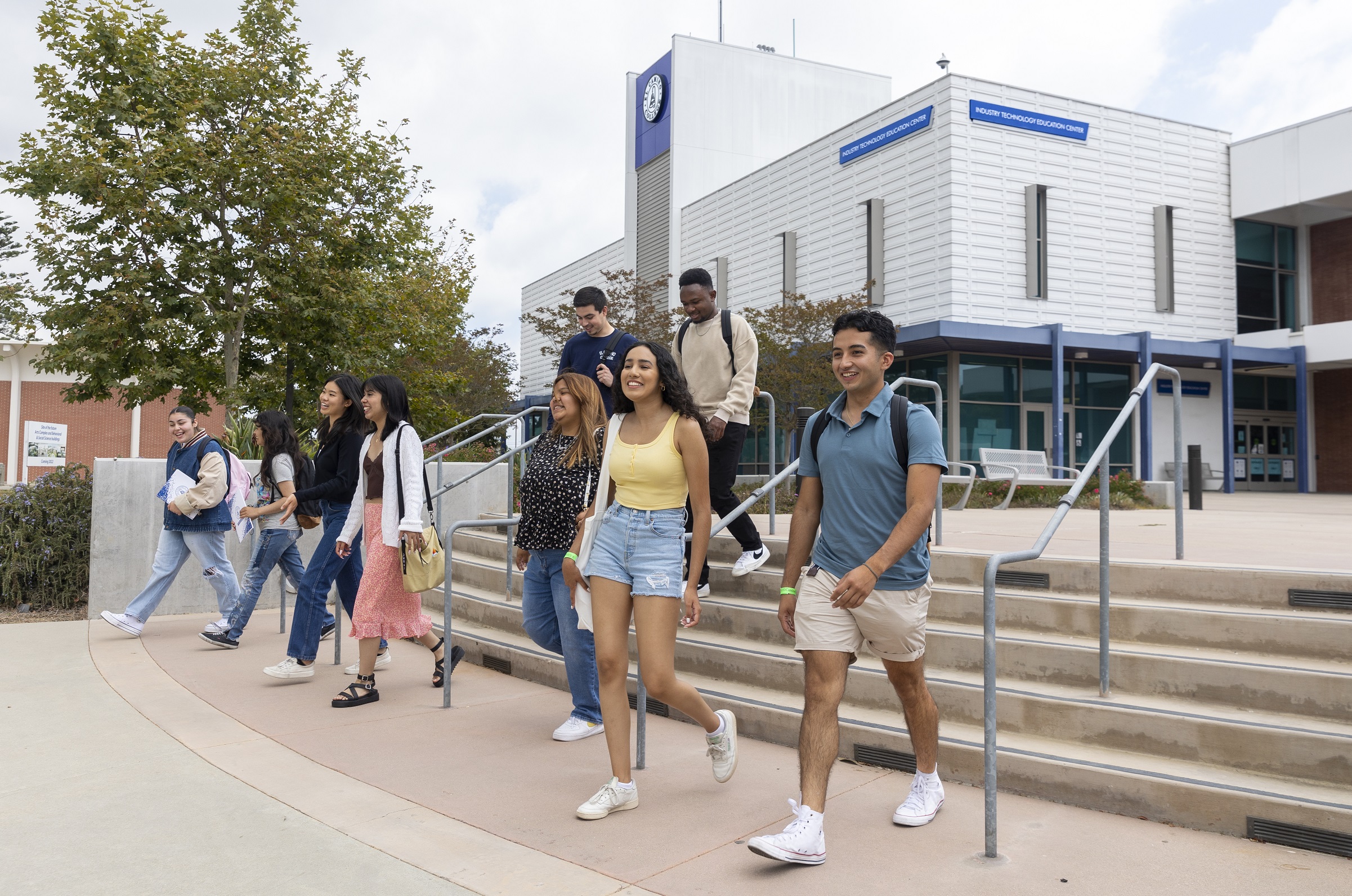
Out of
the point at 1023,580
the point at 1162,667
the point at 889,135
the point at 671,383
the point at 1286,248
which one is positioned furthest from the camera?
the point at 1286,248

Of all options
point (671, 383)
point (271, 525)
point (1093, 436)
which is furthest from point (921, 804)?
point (1093, 436)

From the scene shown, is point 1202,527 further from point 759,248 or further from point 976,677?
point 759,248

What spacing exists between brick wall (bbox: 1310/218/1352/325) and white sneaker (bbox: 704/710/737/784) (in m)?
28.2

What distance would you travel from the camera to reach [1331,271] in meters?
25.6

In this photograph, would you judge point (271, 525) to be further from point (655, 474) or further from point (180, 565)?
point (655, 474)

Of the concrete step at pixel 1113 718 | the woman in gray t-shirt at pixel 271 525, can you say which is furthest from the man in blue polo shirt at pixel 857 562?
the woman in gray t-shirt at pixel 271 525

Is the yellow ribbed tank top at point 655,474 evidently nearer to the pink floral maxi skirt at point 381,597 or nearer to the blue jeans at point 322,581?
the pink floral maxi skirt at point 381,597

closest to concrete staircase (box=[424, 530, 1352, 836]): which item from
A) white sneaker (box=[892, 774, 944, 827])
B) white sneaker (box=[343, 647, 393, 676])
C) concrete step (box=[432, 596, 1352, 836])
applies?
concrete step (box=[432, 596, 1352, 836])

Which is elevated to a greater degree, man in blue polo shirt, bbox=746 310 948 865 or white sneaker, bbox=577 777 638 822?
man in blue polo shirt, bbox=746 310 948 865

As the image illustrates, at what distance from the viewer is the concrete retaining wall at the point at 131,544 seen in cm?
862

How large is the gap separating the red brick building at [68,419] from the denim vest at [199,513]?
1155 inches

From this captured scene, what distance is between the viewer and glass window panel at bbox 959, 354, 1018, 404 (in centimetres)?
2242

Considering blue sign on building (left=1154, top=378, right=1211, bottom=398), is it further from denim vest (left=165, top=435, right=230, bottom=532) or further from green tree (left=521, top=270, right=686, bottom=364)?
denim vest (left=165, top=435, right=230, bottom=532)

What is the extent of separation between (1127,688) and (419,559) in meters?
3.84
